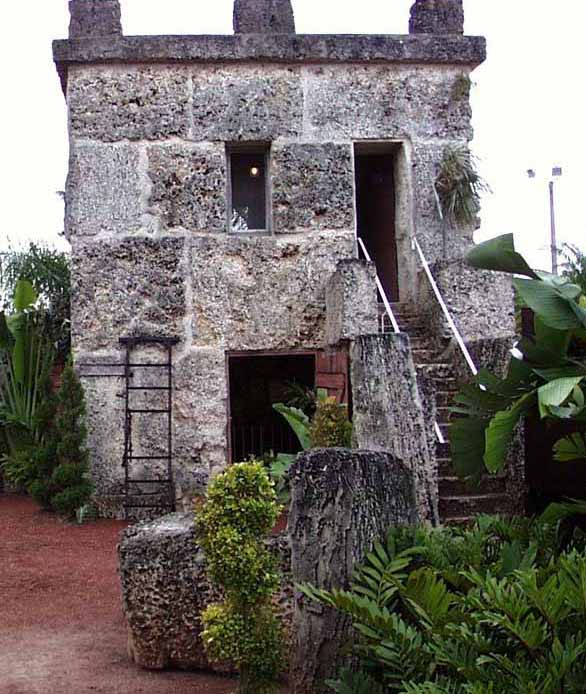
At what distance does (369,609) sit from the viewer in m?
4.14

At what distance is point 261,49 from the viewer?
407 inches

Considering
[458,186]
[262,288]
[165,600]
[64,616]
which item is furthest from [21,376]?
[165,600]

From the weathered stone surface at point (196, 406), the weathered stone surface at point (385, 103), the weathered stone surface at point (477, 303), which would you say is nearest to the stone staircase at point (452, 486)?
the weathered stone surface at point (477, 303)

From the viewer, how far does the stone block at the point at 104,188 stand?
10.3m

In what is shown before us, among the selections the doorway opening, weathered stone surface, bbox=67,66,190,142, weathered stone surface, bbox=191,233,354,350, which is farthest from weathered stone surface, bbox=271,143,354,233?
the doorway opening

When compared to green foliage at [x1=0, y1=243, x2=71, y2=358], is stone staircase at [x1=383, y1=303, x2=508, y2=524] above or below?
below

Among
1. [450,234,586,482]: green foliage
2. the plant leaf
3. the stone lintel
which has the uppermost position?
the stone lintel

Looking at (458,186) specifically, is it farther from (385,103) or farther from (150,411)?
(150,411)

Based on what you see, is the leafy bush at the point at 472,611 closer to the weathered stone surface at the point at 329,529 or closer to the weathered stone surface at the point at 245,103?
the weathered stone surface at the point at 329,529

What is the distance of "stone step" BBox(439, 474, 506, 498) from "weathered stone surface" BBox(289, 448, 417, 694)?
267 cm

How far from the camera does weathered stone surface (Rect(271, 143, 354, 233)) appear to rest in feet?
34.1

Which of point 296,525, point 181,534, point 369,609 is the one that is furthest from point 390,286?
point 369,609

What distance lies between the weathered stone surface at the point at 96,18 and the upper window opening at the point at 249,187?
1.75m

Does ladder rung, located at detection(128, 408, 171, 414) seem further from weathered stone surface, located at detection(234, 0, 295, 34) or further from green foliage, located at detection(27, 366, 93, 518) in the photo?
weathered stone surface, located at detection(234, 0, 295, 34)
